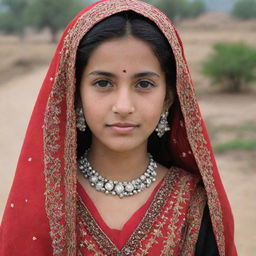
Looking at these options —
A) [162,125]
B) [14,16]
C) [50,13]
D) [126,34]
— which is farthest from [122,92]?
[14,16]

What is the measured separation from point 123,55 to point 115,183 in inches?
20.4

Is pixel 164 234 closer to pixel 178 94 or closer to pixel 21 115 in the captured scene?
pixel 178 94

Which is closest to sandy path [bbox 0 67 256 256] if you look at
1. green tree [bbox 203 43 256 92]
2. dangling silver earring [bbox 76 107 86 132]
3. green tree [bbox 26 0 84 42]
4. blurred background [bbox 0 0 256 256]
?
blurred background [bbox 0 0 256 256]

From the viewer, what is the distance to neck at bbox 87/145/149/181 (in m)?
1.83

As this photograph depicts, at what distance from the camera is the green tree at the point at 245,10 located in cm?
5636

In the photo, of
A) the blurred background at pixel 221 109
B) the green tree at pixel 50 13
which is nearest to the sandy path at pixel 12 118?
the blurred background at pixel 221 109

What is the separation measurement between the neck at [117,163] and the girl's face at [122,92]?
181 mm

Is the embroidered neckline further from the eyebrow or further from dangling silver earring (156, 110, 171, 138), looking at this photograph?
the eyebrow

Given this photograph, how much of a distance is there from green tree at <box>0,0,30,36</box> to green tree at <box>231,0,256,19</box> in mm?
25616

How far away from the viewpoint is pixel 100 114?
1.60 m

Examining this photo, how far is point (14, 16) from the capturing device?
5609 cm

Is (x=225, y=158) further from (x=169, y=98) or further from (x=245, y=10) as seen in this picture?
(x=245, y=10)

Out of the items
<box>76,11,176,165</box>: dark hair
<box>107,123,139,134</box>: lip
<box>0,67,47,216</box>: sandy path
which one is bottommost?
<box>107,123,139,134</box>: lip

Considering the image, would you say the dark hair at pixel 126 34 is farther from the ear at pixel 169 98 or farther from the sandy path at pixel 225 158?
the sandy path at pixel 225 158
